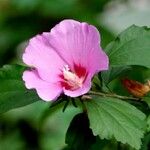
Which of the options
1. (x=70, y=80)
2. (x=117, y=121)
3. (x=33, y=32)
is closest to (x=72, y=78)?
(x=70, y=80)

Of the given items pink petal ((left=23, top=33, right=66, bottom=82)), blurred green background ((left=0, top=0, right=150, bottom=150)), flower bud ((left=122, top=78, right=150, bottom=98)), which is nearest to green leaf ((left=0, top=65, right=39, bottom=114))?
pink petal ((left=23, top=33, right=66, bottom=82))

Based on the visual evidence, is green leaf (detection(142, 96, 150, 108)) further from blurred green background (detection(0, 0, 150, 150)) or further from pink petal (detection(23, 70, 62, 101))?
blurred green background (detection(0, 0, 150, 150))

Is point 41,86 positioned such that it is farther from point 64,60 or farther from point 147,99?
point 147,99

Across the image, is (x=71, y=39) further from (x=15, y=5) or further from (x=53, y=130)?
(x=15, y=5)

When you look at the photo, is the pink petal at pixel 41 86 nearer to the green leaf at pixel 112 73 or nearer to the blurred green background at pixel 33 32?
the green leaf at pixel 112 73

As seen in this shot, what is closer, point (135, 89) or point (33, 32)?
point (135, 89)
